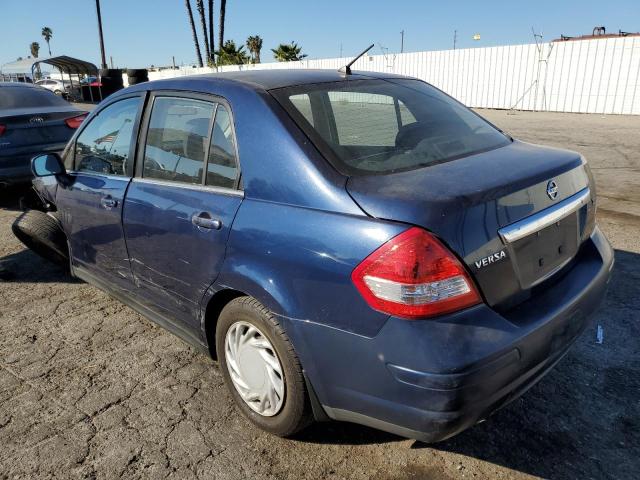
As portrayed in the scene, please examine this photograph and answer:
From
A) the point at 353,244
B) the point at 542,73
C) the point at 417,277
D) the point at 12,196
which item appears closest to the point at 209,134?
the point at 353,244

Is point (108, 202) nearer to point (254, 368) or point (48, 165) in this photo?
point (48, 165)

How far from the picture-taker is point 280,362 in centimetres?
225

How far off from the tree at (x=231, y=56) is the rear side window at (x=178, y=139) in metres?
33.8

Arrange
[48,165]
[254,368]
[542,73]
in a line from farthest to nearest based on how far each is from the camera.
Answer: [542,73] → [48,165] → [254,368]

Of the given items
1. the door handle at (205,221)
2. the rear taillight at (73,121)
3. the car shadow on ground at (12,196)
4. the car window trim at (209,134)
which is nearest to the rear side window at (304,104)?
the car window trim at (209,134)

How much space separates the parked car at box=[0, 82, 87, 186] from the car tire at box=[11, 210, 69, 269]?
2704 millimetres

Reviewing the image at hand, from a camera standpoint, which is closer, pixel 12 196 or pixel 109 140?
pixel 109 140

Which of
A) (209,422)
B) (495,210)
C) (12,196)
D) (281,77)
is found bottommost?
(209,422)

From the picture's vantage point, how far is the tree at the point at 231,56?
3481 centimetres

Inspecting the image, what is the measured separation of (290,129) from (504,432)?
Result: 1747mm

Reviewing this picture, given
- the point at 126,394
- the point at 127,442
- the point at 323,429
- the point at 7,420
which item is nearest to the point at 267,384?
the point at 323,429

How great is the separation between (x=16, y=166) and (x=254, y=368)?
5741mm

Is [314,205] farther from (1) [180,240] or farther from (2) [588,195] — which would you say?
(2) [588,195]

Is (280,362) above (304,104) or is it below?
below
